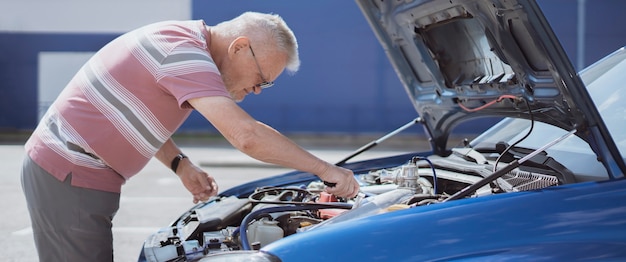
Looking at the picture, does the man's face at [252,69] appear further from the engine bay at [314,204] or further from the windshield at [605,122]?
the windshield at [605,122]

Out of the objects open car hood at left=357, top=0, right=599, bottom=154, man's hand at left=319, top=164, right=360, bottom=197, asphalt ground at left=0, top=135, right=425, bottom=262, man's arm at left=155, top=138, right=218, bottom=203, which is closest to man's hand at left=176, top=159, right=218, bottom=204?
man's arm at left=155, top=138, right=218, bottom=203

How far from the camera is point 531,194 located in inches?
84.7

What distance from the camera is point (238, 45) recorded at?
251 cm

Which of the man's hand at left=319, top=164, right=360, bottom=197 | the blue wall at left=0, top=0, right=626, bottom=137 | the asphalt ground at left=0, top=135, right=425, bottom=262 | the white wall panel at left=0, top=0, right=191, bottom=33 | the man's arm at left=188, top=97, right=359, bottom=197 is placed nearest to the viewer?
the man's arm at left=188, top=97, right=359, bottom=197

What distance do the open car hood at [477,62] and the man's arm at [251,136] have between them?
89 cm

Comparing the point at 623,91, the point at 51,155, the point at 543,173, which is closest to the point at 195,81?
the point at 51,155

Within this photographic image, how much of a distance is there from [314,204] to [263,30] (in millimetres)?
735

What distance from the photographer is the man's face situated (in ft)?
8.32

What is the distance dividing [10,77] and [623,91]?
19520 mm

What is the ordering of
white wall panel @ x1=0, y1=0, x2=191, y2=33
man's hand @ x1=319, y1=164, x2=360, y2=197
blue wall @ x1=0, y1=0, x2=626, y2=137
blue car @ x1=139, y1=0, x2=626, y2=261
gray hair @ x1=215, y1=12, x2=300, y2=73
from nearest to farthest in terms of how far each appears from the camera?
blue car @ x1=139, y1=0, x2=626, y2=261 < man's hand @ x1=319, y1=164, x2=360, y2=197 < gray hair @ x1=215, y1=12, x2=300, y2=73 < blue wall @ x1=0, y1=0, x2=626, y2=137 < white wall panel @ x1=0, y1=0, x2=191, y2=33

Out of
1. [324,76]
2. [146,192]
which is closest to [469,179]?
[146,192]

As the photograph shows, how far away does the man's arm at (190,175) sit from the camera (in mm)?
3115

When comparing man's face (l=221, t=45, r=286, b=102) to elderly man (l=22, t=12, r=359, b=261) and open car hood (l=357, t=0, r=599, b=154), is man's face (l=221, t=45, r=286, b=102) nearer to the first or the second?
elderly man (l=22, t=12, r=359, b=261)

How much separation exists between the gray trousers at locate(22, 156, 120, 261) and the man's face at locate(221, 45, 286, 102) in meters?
0.67
